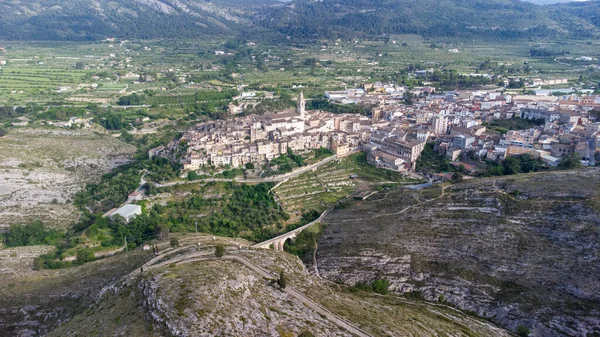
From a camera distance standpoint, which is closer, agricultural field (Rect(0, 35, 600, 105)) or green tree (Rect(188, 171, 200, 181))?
green tree (Rect(188, 171, 200, 181))

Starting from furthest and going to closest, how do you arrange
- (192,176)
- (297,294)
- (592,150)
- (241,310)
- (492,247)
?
(592,150) < (192,176) < (492,247) < (297,294) < (241,310)

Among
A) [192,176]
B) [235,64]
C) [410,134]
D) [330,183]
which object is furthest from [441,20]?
[192,176]

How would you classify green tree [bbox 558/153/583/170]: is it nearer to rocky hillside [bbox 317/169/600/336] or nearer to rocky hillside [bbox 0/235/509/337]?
rocky hillside [bbox 317/169/600/336]

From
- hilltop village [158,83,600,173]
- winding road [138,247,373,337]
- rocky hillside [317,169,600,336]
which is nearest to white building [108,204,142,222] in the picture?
hilltop village [158,83,600,173]

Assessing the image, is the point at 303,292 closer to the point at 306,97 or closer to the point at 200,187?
the point at 200,187

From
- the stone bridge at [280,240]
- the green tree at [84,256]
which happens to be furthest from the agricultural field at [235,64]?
the green tree at [84,256]

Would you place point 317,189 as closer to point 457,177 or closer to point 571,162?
point 457,177

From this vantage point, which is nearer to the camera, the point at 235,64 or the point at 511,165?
the point at 511,165
